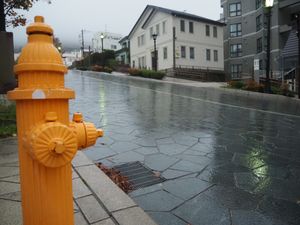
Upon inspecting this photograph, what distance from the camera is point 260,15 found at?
3819 centimetres

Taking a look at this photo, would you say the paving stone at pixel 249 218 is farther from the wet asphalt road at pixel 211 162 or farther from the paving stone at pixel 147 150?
the paving stone at pixel 147 150

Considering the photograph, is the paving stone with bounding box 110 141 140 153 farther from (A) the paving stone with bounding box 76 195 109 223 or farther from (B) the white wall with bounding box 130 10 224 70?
(B) the white wall with bounding box 130 10 224 70

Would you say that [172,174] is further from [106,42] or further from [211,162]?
[106,42]

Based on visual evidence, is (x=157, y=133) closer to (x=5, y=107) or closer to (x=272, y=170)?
(x=272, y=170)

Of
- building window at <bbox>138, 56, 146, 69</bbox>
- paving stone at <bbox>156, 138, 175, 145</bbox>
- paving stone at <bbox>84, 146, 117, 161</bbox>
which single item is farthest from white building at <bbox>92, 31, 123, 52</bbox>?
paving stone at <bbox>84, 146, 117, 161</bbox>

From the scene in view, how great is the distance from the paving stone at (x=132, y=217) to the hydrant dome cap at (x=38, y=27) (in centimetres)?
183

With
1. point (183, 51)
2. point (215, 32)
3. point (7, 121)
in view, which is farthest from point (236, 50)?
point (7, 121)


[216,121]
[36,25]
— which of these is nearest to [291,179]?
[36,25]

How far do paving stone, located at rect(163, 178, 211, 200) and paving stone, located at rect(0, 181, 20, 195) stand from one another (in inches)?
68.8

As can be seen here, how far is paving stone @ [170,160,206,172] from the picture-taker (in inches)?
179

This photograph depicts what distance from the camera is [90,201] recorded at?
10.3ft

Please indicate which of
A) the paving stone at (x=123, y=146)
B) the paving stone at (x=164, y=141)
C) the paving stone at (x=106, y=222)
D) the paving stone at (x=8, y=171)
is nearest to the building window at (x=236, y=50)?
the paving stone at (x=164, y=141)

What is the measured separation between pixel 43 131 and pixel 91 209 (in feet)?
5.71

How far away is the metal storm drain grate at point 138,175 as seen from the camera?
405 centimetres
